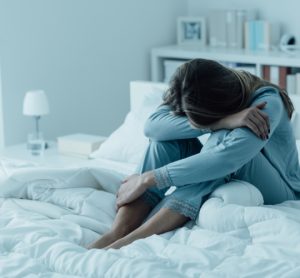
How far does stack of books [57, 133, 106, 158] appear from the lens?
3502 mm

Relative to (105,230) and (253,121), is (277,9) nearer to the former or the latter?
(253,121)

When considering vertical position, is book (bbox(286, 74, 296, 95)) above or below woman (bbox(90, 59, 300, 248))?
below

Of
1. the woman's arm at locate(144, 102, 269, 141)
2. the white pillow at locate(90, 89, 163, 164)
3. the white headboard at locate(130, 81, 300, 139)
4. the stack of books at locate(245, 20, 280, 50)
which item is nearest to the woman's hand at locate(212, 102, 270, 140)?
the woman's arm at locate(144, 102, 269, 141)

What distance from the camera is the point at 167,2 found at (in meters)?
4.59

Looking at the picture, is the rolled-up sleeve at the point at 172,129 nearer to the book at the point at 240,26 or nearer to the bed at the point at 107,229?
the bed at the point at 107,229

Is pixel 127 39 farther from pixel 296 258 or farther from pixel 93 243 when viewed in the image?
pixel 296 258

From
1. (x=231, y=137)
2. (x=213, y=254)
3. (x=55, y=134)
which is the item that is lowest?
(x=55, y=134)

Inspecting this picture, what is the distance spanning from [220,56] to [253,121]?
6.91 feet

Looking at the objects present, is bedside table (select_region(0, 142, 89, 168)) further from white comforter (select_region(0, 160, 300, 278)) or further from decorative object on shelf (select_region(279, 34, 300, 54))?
decorative object on shelf (select_region(279, 34, 300, 54))

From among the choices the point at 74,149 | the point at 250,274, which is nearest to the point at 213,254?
the point at 250,274

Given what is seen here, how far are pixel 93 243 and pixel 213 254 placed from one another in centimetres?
41

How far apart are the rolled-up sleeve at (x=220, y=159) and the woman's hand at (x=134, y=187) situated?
0.17 ft

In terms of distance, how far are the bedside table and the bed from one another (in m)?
0.84

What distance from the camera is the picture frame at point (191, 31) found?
4.54 m
